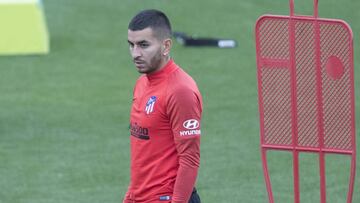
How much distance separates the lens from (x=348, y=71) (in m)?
6.58

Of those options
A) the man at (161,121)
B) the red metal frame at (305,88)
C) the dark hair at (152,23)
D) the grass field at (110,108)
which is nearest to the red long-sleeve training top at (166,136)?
the man at (161,121)

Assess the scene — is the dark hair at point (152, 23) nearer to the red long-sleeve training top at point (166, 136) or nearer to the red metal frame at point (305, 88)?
the red long-sleeve training top at point (166, 136)

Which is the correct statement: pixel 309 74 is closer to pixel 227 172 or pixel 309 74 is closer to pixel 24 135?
pixel 227 172

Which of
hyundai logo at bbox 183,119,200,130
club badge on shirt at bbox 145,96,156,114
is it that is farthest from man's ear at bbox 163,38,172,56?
hyundai logo at bbox 183,119,200,130

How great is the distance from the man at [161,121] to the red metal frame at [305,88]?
1137 mm

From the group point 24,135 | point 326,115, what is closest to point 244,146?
point 24,135

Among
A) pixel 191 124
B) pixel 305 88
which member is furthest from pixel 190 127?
pixel 305 88

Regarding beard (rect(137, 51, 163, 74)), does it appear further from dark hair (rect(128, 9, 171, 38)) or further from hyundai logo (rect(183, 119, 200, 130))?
hyundai logo (rect(183, 119, 200, 130))

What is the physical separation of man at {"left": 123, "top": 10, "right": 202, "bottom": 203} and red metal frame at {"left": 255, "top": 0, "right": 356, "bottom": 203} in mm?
1137

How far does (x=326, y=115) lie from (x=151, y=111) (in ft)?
4.60

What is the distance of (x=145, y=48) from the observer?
18.9 feet

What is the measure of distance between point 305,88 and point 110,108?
20.3ft

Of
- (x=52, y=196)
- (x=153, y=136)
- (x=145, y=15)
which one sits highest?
(x=145, y=15)

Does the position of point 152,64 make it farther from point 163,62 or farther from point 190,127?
point 190,127
